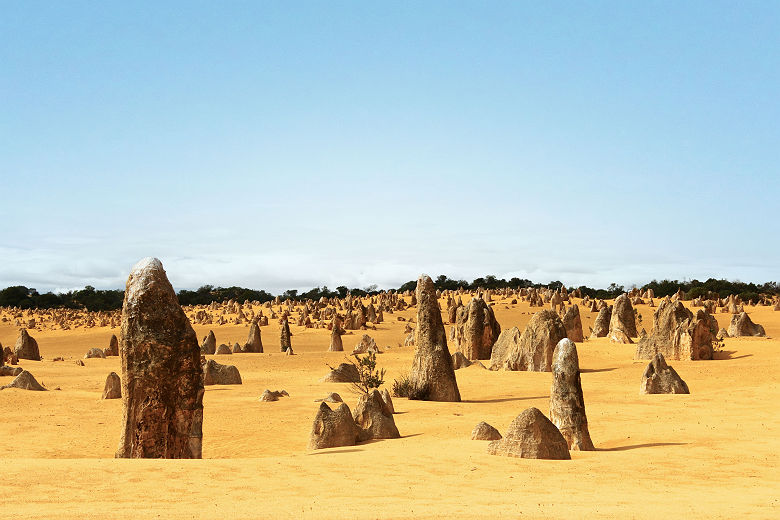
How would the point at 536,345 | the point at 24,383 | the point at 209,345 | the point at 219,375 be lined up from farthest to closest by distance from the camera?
the point at 209,345 → the point at 536,345 → the point at 219,375 → the point at 24,383

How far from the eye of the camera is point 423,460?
36.5ft

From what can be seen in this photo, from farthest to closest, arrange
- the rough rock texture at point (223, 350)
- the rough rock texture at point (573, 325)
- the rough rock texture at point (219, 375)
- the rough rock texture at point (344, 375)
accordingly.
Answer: the rough rock texture at point (223, 350) < the rough rock texture at point (573, 325) < the rough rock texture at point (344, 375) < the rough rock texture at point (219, 375)

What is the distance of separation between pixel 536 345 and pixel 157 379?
15742 millimetres

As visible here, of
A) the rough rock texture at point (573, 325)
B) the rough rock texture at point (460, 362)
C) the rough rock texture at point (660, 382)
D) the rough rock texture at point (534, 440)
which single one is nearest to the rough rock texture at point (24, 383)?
the rough rock texture at point (460, 362)

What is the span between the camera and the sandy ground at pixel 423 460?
8008mm

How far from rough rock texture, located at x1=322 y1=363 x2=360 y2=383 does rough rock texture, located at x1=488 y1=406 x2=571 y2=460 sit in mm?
11588

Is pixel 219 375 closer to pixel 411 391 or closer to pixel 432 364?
pixel 411 391

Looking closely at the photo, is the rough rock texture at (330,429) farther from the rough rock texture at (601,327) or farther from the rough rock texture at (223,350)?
the rough rock texture at (601,327)

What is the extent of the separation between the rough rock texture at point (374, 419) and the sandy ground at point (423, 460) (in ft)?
1.34

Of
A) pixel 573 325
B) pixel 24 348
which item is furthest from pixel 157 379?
pixel 24 348

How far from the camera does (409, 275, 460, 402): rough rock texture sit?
18.8 metres

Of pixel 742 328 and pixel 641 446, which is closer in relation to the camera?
pixel 641 446

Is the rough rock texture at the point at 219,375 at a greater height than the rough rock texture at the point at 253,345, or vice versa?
the rough rock texture at the point at 253,345

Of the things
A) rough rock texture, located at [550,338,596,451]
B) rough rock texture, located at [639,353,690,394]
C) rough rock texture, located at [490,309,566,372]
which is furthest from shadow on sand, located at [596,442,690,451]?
rough rock texture, located at [490,309,566,372]
